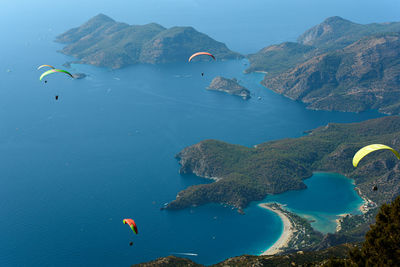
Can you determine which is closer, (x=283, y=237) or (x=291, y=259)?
(x=291, y=259)

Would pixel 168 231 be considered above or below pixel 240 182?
below

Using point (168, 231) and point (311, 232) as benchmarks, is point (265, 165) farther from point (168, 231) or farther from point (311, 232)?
point (168, 231)

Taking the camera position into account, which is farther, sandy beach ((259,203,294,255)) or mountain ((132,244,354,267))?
sandy beach ((259,203,294,255))

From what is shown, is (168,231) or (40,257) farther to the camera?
(168,231)

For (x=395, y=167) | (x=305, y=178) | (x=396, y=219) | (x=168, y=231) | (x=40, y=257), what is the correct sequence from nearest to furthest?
(x=396, y=219), (x=40, y=257), (x=168, y=231), (x=395, y=167), (x=305, y=178)

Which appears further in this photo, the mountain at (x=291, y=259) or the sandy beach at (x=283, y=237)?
the sandy beach at (x=283, y=237)

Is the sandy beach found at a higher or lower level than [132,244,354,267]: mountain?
higher

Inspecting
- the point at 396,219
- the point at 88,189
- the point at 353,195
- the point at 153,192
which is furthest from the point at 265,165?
the point at 396,219

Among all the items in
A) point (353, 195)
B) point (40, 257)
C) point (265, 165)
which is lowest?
point (40, 257)

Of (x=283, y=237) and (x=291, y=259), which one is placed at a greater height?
(x=283, y=237)

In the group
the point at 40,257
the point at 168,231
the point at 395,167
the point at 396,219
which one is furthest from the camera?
the point at 395,167

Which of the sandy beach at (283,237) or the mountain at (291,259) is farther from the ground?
the sandy beach at (283,237)
